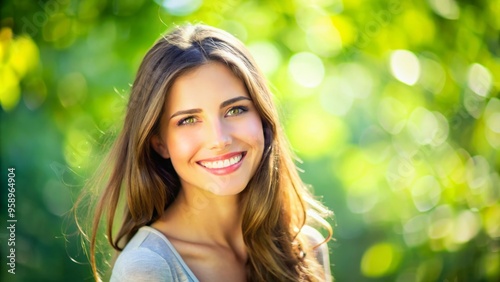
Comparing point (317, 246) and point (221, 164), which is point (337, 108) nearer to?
point (317, 246)

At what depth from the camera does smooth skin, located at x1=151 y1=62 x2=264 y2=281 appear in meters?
2.46

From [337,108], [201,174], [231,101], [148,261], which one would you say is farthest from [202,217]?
[337,108]

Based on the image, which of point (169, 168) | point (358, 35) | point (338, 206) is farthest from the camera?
point (338, 206)

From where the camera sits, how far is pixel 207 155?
2480 mm

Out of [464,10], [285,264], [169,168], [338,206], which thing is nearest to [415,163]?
[338,206]

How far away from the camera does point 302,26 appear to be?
3.21 metres

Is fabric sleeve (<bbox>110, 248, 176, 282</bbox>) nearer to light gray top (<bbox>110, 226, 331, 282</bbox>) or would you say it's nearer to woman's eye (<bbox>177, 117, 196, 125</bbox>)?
light gray top (<bbox>110, 226, 331, 282</bbox>)

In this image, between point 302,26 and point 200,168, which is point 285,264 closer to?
point 200,168

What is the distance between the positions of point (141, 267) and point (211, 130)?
465mm

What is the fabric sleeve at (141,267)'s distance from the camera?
238 centimetres

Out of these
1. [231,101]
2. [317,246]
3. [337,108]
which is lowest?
[317,246]

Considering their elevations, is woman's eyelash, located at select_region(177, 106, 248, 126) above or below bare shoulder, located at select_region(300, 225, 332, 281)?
above

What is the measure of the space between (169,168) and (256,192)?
1.01ft

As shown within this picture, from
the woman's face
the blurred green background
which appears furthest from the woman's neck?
the blurred green background
